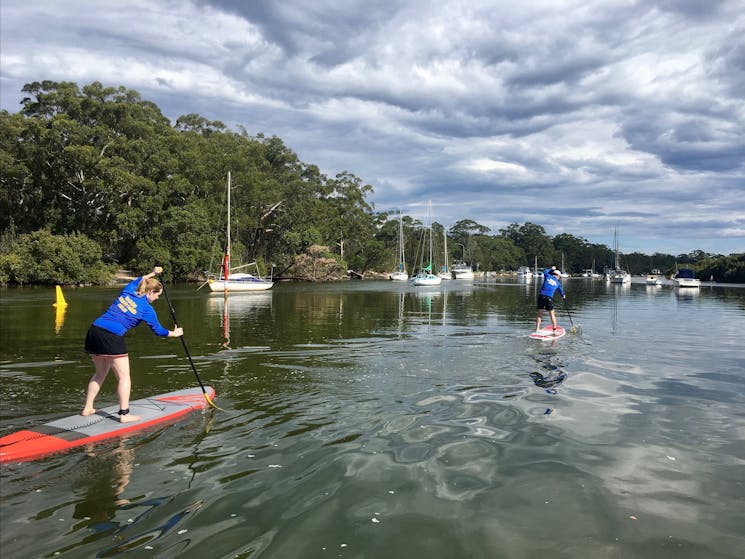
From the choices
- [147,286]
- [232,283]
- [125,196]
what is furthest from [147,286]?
[125,196]

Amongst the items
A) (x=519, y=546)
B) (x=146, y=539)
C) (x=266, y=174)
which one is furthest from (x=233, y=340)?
(x=266, y=174)

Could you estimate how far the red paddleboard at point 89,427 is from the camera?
18.5 feet

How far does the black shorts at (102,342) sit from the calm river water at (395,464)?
1.22 m

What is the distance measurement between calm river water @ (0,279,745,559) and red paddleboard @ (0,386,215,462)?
0.20 meters

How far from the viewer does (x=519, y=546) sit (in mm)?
4012

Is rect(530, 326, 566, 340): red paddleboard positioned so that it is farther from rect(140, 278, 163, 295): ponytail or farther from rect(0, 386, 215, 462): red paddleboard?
rect(140, 278, 163, 295): ponytail

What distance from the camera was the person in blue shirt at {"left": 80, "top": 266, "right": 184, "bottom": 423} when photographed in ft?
21.2

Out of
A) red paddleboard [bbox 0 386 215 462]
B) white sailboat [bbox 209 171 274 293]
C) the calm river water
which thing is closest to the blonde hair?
red paddleboard [bbox 0 386 215 462]

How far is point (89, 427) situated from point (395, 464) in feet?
13.3

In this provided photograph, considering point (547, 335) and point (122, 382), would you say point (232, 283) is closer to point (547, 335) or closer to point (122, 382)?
point (547, 335)

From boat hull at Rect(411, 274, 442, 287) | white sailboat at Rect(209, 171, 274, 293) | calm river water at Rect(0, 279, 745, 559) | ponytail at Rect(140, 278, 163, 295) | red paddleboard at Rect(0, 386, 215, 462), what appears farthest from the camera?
boat hull at Rect(411, 274, 442, 287)

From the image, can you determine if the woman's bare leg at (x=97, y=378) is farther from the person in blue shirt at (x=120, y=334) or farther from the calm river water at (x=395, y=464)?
the calm river water at (x=395, y=464)

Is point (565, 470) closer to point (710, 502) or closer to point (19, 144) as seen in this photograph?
point (710, 502)

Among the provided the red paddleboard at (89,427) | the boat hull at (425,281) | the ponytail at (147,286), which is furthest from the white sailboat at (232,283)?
the ponytail at (147,286)
